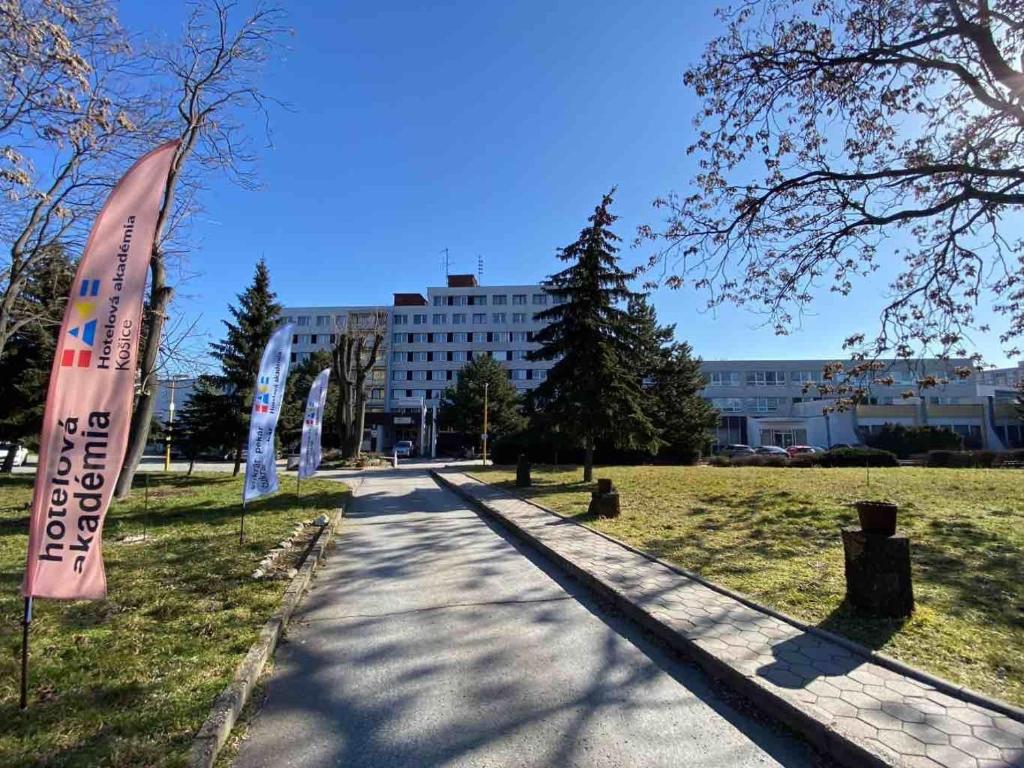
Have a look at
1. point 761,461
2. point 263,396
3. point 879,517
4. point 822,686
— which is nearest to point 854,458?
point 761,461

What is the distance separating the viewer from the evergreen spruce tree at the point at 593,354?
19.6 m

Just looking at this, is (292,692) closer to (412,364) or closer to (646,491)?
(646,491)

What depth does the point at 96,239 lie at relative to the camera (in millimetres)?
3904

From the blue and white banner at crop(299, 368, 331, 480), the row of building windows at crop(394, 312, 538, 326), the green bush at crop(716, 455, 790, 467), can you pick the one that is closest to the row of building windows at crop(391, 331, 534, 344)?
the row of building windows at crop(394, 312, 538, 326)

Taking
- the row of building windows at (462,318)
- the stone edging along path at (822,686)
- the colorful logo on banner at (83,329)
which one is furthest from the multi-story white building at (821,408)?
the colorful logo on banner at (83,329)

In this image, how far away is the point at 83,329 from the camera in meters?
3.74

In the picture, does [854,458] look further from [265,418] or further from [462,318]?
[462,318]

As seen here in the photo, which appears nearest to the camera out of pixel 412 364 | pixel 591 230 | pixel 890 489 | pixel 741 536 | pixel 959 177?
pixel 741 536

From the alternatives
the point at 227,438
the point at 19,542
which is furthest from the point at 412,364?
the point at 19,542

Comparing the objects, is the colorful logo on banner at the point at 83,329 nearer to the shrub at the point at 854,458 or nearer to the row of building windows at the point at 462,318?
the shrub at the point at 854,458

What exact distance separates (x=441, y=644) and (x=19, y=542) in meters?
7.70

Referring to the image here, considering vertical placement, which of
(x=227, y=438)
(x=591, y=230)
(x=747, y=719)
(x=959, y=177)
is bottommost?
(x=747, y=719)

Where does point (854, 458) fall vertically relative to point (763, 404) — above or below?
below

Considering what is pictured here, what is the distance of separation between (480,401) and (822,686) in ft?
183
